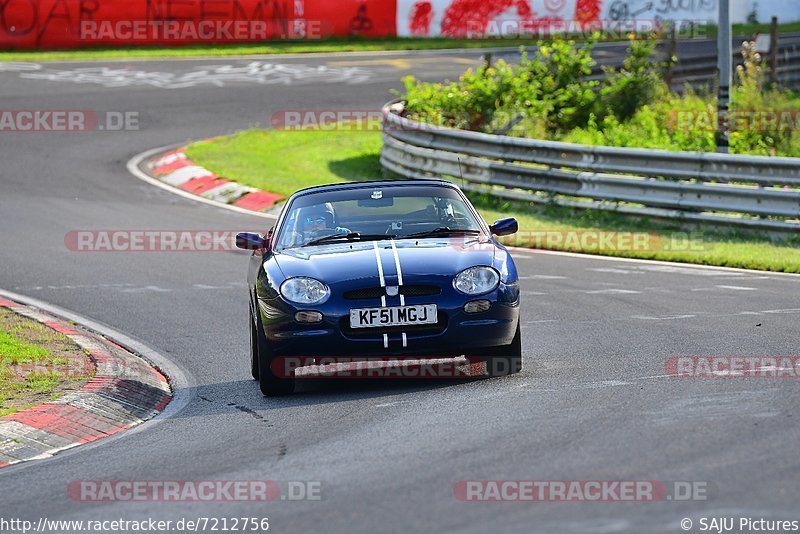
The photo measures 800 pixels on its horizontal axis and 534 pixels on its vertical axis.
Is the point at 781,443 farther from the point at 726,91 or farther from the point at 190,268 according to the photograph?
the point at 726,91

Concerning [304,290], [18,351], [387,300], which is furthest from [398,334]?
[18,351]

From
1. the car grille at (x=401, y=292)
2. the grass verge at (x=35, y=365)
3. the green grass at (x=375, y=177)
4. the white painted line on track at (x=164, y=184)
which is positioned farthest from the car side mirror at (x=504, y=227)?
the white painted line on track at (x=164, y=184)

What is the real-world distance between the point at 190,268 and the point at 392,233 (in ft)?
21.5

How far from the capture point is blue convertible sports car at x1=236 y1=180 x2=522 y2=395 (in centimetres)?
898

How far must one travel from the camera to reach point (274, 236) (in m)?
10.4

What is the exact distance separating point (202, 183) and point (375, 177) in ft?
9.76

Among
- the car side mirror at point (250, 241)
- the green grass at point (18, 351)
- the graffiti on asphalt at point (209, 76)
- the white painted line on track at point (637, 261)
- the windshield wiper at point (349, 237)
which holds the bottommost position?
the white painted line on track at point (637, 261)

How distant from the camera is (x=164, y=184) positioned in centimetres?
2331

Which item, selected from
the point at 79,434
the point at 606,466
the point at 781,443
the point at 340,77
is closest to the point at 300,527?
the point at 606,466

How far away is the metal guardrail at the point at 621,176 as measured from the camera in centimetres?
1716

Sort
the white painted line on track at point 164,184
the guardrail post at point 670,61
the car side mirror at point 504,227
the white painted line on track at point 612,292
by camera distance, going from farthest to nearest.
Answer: the guardrail post at point 670,61 → the white painted line on track at point 164,184 → the white painted line on track at point 612,292 → the car side mirror at point 504,227

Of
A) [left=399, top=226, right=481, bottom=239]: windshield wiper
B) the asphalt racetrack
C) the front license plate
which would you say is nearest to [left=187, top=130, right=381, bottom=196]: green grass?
the asphalt racetrack

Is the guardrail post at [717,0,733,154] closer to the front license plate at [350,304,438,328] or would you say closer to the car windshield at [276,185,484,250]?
the car windshield at [276,185,484,250]

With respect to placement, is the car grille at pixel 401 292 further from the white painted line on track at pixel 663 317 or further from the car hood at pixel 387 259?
the white painted line on track at pixel 663 317
